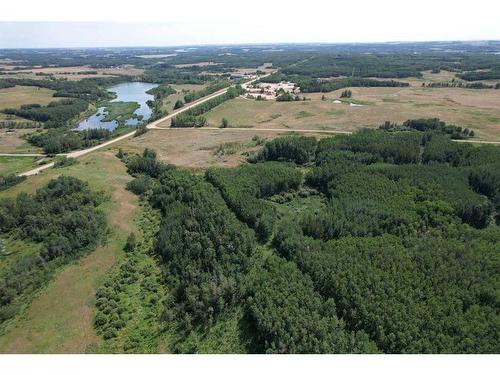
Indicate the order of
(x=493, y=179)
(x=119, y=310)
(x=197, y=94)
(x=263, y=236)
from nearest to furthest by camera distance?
(x=119, y=310) → (x=263, y=236) → (x=493, y=179) → (x=197, y=94)

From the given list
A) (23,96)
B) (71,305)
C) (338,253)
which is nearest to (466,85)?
(338,253)

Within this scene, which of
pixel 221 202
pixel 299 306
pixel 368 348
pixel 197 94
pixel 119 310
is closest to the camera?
pixel 368 348

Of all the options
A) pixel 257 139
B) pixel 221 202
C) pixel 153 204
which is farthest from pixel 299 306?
pixel 257 139

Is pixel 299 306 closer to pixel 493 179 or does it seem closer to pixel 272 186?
pixel 272 186

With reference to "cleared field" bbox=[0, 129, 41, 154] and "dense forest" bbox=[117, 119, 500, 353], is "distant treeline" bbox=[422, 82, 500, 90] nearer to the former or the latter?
"dense forest" bbox=[117, 119, 500, 353]

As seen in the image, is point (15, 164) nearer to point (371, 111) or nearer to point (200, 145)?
point (200, 145)

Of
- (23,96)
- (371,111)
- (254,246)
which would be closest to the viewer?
(254,246)
